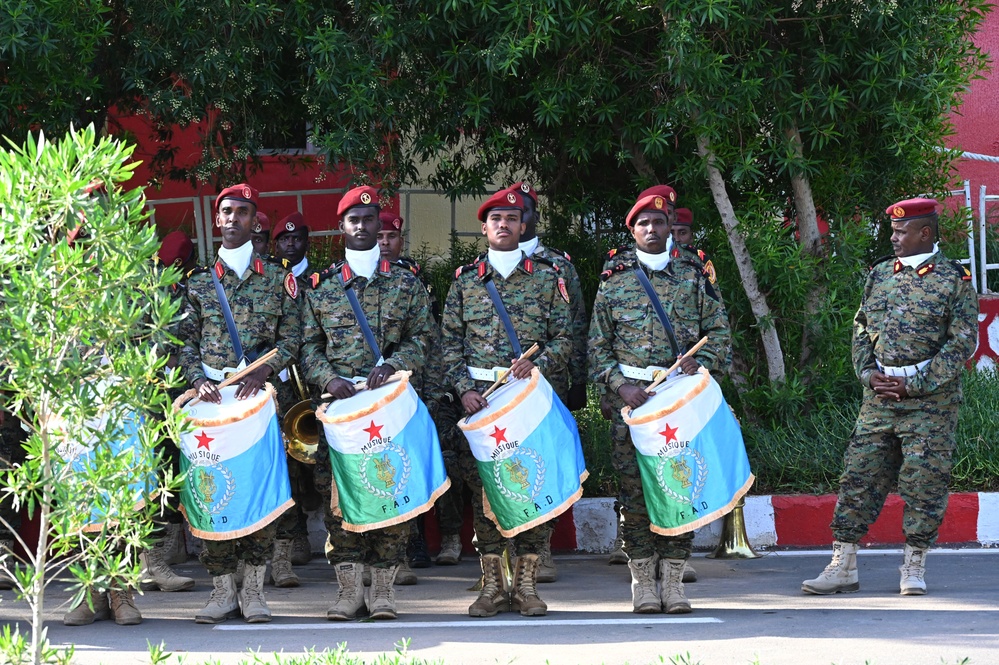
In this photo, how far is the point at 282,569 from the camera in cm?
728

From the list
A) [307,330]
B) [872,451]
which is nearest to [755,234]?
[872,451]

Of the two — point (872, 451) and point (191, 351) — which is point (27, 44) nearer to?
point (191, 351)

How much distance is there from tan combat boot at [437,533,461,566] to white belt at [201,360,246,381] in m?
2.09

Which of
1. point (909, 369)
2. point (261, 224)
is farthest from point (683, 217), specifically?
point (261, 224)

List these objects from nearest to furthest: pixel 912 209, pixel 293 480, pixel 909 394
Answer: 1. pixel 909 394
2. pixel 912 209
3. pixel 293 480

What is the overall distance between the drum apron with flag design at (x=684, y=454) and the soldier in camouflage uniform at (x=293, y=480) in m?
1.97

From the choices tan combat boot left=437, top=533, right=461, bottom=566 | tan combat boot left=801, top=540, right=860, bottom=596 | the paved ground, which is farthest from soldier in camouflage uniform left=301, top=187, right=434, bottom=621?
tan combat boot left=801, top=540, right=860, bottom=596

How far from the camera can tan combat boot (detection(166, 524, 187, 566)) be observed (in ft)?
25.8

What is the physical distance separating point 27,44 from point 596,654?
499cm

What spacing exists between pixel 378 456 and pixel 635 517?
52.7 inches

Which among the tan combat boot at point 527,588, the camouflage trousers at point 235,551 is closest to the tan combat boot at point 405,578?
the tan combat boot at point 527,588

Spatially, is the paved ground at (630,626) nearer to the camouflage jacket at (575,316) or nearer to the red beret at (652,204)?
the camouflage jacket at (575,316)

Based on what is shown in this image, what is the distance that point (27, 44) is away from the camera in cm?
756

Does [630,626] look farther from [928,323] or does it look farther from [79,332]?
[79,332]
